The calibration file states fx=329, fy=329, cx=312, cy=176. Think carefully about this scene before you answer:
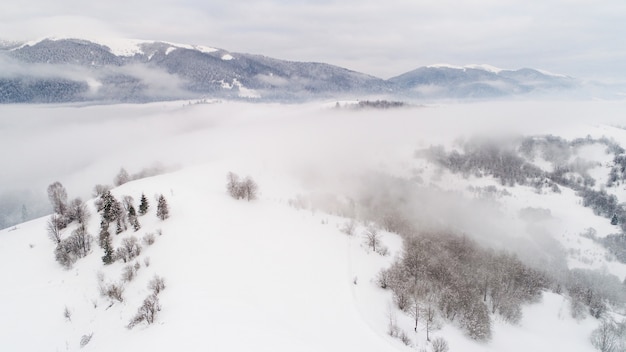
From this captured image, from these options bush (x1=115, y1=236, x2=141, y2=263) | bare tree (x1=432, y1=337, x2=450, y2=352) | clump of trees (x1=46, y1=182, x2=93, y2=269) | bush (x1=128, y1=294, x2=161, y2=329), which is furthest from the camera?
clump of trees (x1=46, y1=182, x2=93, y2=269)

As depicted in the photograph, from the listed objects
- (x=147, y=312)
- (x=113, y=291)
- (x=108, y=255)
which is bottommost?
(x=113, y=291)

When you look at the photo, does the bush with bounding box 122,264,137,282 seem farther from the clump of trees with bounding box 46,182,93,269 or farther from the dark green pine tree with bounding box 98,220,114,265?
the clump of trees with bounding box 46,182,93,269

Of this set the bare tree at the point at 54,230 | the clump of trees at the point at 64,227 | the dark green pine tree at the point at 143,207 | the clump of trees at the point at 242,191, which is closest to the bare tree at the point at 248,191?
the clump of trees at the point at 242,191

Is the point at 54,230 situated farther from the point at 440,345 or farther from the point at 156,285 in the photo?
the point at 440,345


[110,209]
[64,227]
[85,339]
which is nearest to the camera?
[85,339]

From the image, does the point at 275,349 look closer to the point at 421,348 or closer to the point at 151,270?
the point at 421,348

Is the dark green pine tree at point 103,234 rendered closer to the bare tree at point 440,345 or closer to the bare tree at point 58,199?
the bare tree at point 58,199

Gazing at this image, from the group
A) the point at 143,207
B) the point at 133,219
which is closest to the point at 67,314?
the point at 133,219

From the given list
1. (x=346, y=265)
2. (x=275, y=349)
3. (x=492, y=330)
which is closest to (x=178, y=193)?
(x=346, y=265)

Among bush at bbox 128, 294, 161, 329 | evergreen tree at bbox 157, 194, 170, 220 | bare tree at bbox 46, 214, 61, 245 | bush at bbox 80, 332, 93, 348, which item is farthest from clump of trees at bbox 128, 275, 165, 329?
bare tree at bbox 46, 214, 61, 245

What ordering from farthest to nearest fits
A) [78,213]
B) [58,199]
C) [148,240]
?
1. [58,199]
2. [78,213]
3. [148,240]

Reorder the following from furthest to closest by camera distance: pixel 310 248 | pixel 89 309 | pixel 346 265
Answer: pixel 310 248
pixel 346 265
pixel 89 309
